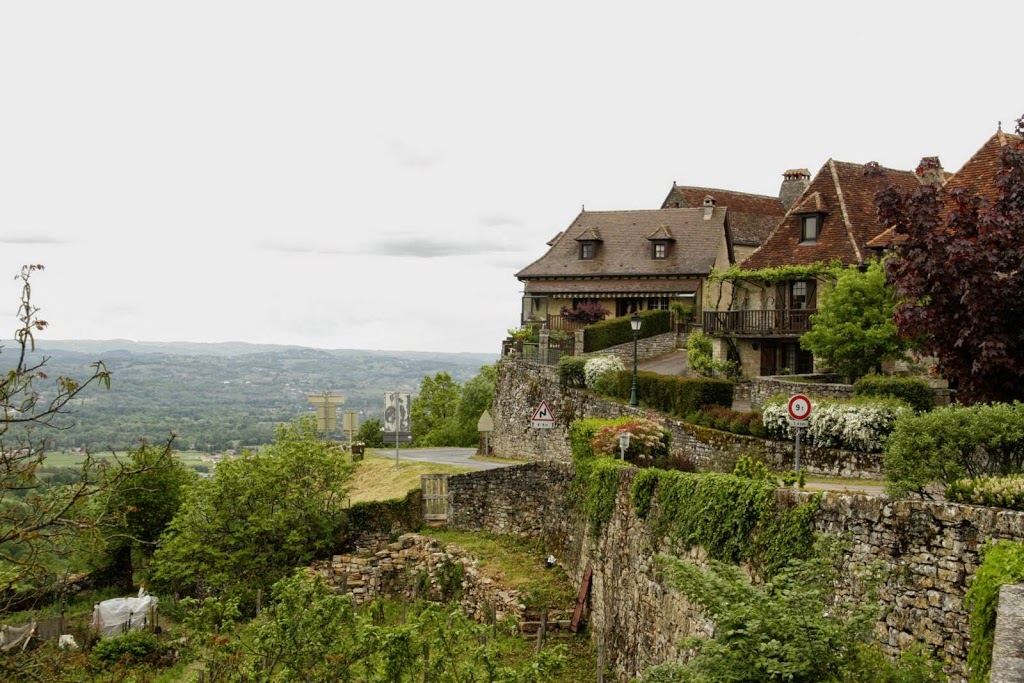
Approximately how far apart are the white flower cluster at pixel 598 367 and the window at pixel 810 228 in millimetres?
7656

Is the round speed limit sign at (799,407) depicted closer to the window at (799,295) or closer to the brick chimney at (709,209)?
the window at (799,295)

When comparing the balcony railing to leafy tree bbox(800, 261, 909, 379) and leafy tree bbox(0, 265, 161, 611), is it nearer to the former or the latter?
leafy tree bbox(800, 261, 909, 379)

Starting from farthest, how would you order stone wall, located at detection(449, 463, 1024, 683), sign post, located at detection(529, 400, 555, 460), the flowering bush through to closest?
sign post, located at detection(529, 400, 555, 460)
the flowering bush
stone wall, located at detection(449, 463, 1024, 683)

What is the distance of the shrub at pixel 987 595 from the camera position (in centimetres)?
824

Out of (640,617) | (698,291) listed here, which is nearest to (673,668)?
(640,617)

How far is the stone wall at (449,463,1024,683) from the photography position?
9.69 meters

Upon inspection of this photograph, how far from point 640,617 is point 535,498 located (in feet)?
35.9

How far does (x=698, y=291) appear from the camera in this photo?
1724 inches

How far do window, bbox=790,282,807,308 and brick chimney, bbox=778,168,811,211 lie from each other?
19504 mm

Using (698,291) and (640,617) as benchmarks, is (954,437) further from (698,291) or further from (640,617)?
(698,291)

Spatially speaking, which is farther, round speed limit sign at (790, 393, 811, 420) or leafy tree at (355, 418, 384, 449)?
leafy tree at (355, 418, 384, 449)

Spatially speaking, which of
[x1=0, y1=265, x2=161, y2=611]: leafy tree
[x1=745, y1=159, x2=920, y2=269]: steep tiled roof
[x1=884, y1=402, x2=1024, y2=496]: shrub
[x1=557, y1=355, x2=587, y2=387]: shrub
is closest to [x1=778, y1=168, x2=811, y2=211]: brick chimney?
[x1=745, y1=159, x2=920, y2=269]: steep tiled roof

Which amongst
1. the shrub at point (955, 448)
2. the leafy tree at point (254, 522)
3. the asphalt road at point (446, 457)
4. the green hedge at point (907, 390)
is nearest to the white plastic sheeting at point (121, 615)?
the leafy tree at point (254, 522)

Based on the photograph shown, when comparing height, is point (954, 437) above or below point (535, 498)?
above
